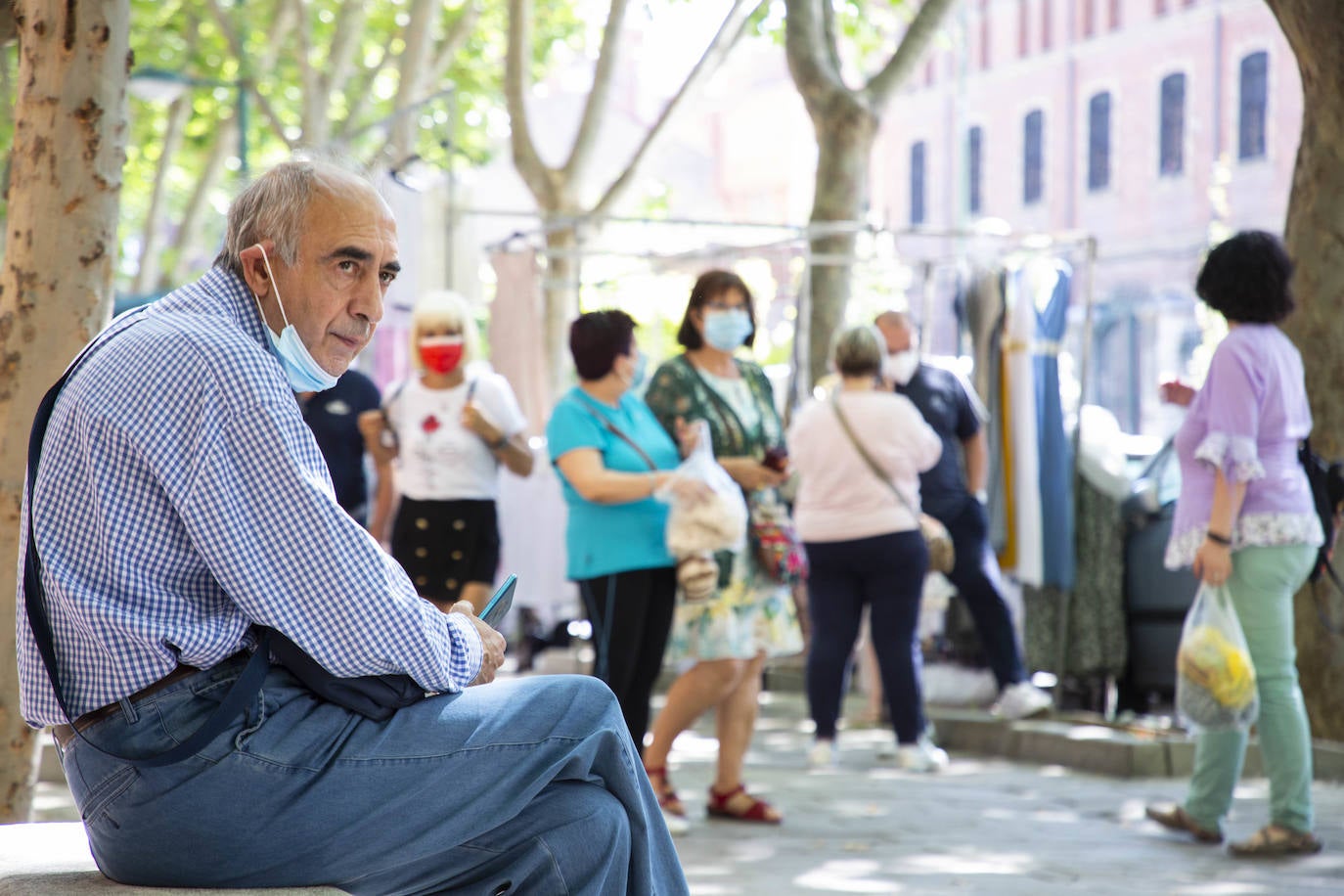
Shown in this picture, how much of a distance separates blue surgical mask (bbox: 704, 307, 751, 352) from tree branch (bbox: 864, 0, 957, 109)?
5.74m

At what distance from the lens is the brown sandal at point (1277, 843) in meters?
5.72

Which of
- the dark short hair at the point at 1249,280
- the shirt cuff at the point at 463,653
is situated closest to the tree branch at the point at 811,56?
the dark short hair at the point at 1249,280

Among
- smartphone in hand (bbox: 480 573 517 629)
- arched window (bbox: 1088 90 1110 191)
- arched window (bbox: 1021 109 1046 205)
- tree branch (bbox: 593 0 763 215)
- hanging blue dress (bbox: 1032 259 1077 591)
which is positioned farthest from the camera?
arched window (bbox: 1021 109 1046 205)

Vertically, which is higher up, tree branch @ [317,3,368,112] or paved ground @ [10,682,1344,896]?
tree branch @ [317,3,368,112]

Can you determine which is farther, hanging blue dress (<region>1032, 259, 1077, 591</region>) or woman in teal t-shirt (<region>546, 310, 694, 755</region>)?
hanging blue dress (<region>1032, 259, 1077, 591</region>)

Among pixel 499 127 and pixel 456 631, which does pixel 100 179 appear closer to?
pixel 456 631

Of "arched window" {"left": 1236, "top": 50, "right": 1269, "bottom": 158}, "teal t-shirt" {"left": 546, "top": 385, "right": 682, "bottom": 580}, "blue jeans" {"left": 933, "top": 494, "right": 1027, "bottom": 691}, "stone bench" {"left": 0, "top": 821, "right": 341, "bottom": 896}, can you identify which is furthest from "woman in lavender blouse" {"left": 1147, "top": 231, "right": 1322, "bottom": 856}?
"arched window" {"left": 1236, "top": 50, "right": 1269, "bottom": 158}

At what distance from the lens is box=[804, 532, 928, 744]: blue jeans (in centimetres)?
746

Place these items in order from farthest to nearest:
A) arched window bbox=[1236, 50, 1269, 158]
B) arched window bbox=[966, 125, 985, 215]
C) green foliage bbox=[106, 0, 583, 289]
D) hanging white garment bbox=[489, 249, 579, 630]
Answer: arched window bbox=[966, 125, 985, 215] → arched window bbox=[1236, 50, 1269, 158] → green foliage bbox=[106, 0, 583, 289] → hanging white garment bbox=[489, 249, 579, 630]

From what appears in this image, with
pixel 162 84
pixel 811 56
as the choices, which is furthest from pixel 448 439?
pixel 162 84

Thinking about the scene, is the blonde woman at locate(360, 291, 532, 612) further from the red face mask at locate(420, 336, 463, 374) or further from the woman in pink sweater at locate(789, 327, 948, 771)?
the woman in pink sweater at locate(789, 327, 948, 771)

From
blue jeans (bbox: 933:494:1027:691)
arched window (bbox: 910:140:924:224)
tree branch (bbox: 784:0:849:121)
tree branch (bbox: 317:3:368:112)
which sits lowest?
blue jeans (bbox: 933:494:1027:691)

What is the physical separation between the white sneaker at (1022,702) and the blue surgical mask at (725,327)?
3.08 meters

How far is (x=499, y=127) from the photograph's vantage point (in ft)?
86.2
